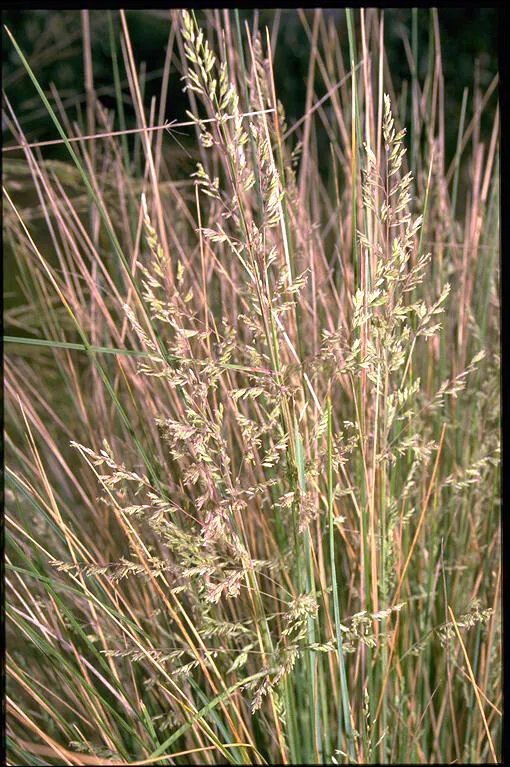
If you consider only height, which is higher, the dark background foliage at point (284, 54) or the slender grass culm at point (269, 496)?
the dark background foliage at point (284, 54)

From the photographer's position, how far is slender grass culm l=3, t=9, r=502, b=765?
60 centimetres

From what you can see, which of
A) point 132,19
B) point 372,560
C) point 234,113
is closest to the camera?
point 234,113

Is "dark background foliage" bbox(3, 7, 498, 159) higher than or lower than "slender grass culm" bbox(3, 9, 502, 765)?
higher

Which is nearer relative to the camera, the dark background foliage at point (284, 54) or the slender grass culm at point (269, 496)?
the slender grass culm at point (269, 496)

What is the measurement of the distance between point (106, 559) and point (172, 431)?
1.32 feet

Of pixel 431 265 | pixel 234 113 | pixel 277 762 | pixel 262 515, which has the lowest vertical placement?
pixel 277 762

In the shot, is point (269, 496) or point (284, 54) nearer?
point (269, 496)

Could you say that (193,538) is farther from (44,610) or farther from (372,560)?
(44,610)

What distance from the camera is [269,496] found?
32.8 inches

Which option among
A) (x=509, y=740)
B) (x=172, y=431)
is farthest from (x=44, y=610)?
(x=509, y=740)

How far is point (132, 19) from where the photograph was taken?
268 cm

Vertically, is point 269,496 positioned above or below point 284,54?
below

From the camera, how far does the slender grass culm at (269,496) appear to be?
601 mm

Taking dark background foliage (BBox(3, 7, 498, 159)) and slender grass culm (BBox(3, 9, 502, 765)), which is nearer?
slender grass culm (BBox(3, 9, 502, 765))
